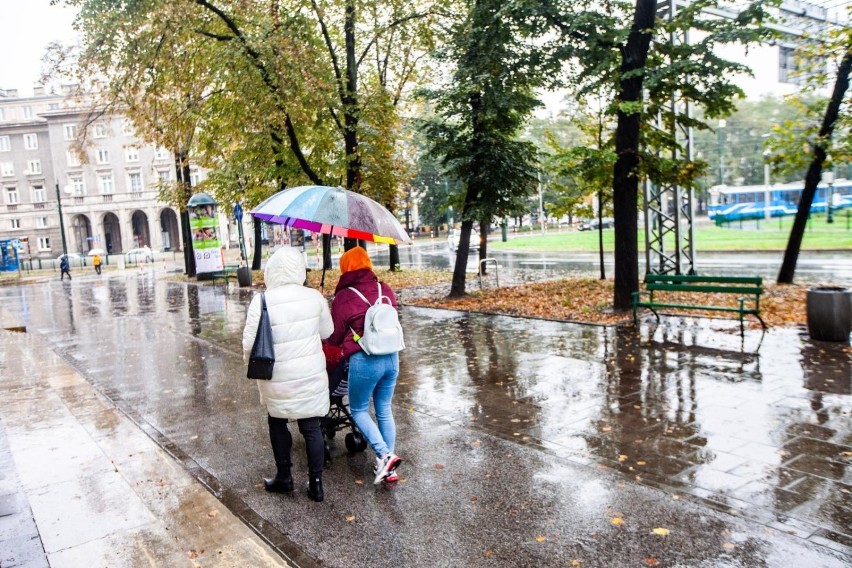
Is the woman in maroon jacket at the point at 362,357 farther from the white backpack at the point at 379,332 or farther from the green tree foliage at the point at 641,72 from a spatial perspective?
the green tree foliage at the point at 641,72

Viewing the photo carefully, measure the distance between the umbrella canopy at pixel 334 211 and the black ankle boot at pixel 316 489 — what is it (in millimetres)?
1975

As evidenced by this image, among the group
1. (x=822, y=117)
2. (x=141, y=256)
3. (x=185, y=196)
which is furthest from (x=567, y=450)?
(x=141, y=256)

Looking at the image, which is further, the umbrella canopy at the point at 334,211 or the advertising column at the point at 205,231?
the advertising column at the point at 205,231

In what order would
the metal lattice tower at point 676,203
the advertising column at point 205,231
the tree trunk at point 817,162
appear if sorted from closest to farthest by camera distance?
the tree trunk at point 817,162 < the metal lattice tower at point 676,203 < the advertising column at point 205,231

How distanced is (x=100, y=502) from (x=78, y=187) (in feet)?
268

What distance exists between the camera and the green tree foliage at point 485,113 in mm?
14703

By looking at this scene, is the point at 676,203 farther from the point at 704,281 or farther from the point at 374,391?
the point at 374,391

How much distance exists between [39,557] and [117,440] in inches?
99.3

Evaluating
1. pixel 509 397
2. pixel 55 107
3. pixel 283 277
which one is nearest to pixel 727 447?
pixel 509 397

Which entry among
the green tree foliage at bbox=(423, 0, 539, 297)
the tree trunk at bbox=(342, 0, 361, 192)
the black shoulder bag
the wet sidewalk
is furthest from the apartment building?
the black shoulder bag

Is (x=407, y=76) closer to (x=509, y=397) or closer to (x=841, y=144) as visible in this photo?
(x=841, y=144)

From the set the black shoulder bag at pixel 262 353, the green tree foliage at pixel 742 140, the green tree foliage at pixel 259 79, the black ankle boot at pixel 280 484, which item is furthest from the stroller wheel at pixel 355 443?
the green tree foliage at pixel 742 140

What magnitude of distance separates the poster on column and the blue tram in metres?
45.1

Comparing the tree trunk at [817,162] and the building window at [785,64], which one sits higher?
the building window at [785,64]
